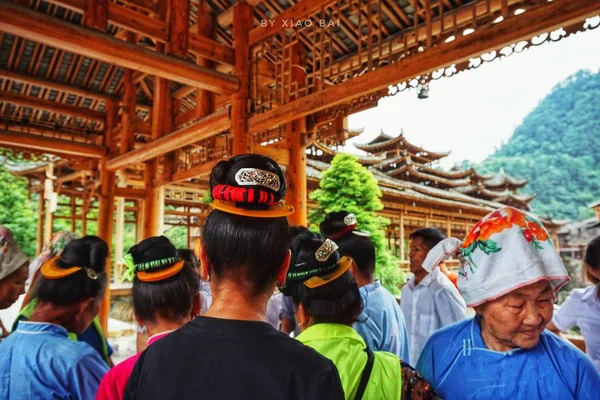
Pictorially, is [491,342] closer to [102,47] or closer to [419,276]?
[419,276]

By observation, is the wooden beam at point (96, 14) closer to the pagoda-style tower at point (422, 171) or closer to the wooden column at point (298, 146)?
the wooden column at point (298, 146)

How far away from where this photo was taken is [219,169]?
0.98m

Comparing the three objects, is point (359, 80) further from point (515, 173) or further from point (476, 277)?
point (515, 173)

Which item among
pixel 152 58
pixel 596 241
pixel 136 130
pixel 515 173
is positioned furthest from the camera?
pixel 515 173

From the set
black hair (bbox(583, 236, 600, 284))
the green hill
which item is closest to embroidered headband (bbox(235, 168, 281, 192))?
black hair (bbox(583, 236, 600, 284))

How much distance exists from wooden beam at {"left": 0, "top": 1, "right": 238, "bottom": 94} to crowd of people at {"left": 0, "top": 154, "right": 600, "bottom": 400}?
84.0 inches

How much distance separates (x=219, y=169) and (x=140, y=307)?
819 millimetres

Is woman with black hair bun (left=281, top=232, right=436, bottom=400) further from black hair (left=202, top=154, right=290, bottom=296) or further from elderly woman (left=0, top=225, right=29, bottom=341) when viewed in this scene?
elderly woman (left=0, top=225, right=29, bottom=341)

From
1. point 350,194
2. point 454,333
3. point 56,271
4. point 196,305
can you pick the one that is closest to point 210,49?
point 56,271

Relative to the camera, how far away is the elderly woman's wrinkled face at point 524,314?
4.14ft

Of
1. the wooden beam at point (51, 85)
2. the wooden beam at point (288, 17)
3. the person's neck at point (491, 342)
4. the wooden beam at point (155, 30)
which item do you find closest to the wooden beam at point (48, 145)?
the wooden beam at point (51, 85)

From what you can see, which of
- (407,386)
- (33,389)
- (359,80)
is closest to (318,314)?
(407,386)

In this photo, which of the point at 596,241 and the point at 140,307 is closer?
the point at 140,307

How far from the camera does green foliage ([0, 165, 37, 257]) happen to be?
1439 cm
